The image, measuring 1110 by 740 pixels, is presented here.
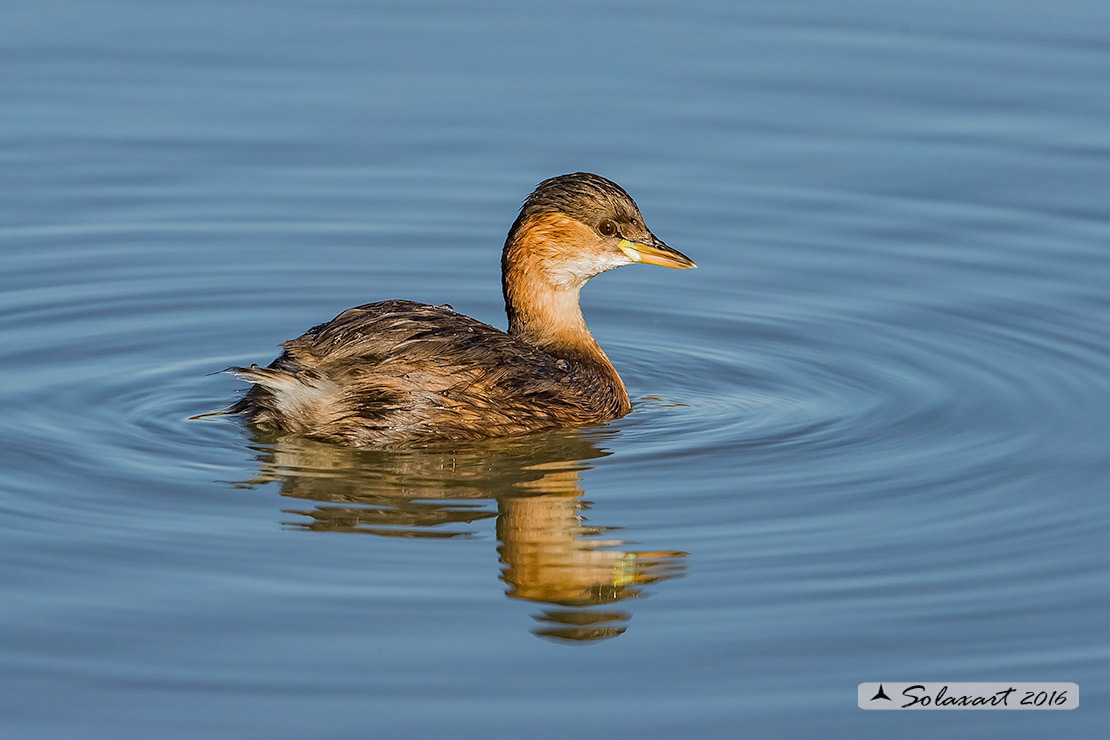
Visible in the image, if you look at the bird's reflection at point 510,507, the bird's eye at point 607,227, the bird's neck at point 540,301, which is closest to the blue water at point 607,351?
the bird's reflection at point 510,507

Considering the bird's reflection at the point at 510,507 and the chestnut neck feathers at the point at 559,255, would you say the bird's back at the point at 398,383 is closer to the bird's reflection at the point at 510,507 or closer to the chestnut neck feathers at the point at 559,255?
the bird's reflection at the point at 510,507

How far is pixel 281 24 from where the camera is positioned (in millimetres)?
13789

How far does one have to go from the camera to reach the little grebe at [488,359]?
8281 mm

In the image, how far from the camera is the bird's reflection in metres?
6.90

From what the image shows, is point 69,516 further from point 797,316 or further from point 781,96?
point 781,96

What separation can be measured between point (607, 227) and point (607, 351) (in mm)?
1016

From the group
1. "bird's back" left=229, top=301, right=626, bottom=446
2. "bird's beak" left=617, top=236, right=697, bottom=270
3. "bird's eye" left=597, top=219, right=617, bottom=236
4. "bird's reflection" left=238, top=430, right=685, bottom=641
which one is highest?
"bird's eye" left=597, top=219, right=617, bottom=236

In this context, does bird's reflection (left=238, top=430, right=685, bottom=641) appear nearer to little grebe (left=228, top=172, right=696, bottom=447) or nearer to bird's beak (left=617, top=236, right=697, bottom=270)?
little grebe (left=228, top=172, right=696, bottom=447)

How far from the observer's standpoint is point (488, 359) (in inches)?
336

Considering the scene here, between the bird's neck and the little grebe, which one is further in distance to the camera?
the bird's neck

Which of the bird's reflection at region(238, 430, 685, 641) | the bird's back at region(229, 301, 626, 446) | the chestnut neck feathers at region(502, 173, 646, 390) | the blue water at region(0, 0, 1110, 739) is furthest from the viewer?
the chestnut neck feathers at region(502, 173, 646, 390)

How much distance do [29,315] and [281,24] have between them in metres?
4.45

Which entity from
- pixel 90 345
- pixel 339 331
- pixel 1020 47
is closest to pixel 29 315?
pixel 90 345

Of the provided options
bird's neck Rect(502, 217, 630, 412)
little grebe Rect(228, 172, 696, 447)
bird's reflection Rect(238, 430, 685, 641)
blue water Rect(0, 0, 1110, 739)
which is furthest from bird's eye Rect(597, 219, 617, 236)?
bird's reflection Rect(238, 430, 685, 641)
